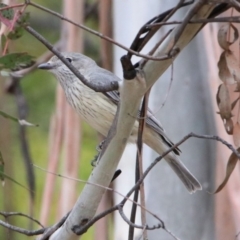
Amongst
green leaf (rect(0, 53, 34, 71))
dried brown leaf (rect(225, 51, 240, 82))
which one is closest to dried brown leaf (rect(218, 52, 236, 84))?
dried brown leaf (rect(225, 51, 240, 82))

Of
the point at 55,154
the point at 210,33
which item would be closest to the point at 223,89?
the point at 210,33

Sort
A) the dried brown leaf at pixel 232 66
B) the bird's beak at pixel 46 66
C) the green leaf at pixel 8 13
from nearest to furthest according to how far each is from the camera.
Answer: the green leaf at pixel 8 13 → the dried brown leaf at pixel 232 66 → the bird's beak at pixel 46 66

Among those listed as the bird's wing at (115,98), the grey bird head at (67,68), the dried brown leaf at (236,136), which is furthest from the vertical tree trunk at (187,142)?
the dried brown leaf at (236,136)

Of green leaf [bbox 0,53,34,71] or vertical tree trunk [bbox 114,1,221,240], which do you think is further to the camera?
vertical tree trunk [bbox 114,1,221,240]

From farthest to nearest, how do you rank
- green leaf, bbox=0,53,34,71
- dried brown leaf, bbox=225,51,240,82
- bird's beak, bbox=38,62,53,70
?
bird's beak, bbox=38,62,53,70 < green leaf, bbox=0,53,34,71 < dried brown leaf, bbox=225,51,240,82

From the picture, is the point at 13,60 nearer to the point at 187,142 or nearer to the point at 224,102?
the point at 224,102

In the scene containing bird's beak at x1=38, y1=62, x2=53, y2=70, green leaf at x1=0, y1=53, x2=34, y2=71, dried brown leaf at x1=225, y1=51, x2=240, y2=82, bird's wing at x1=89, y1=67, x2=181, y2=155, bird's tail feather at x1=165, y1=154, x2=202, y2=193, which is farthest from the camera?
bird's beak at x1=38, y1=62, x2=53, y2=70

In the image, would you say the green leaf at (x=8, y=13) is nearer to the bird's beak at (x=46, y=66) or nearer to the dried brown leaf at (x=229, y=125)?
the dried brown leaf at (x=229, y=125)

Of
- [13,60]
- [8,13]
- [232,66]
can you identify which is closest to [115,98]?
[13,60]

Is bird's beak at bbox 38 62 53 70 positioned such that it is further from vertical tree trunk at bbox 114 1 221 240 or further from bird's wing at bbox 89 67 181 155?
vertical tree trunk at bbox 114 1 221 240

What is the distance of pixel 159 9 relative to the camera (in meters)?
2.44

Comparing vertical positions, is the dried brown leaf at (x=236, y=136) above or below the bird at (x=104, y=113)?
above

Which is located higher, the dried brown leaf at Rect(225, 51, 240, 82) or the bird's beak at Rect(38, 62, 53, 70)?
the dried brown leaf at Rect(225, 51, 240, 82)

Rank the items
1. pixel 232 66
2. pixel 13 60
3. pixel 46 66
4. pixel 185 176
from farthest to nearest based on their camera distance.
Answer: pixel 46 66
pixel 185 176
pixel 13 60
pixel 232 66
